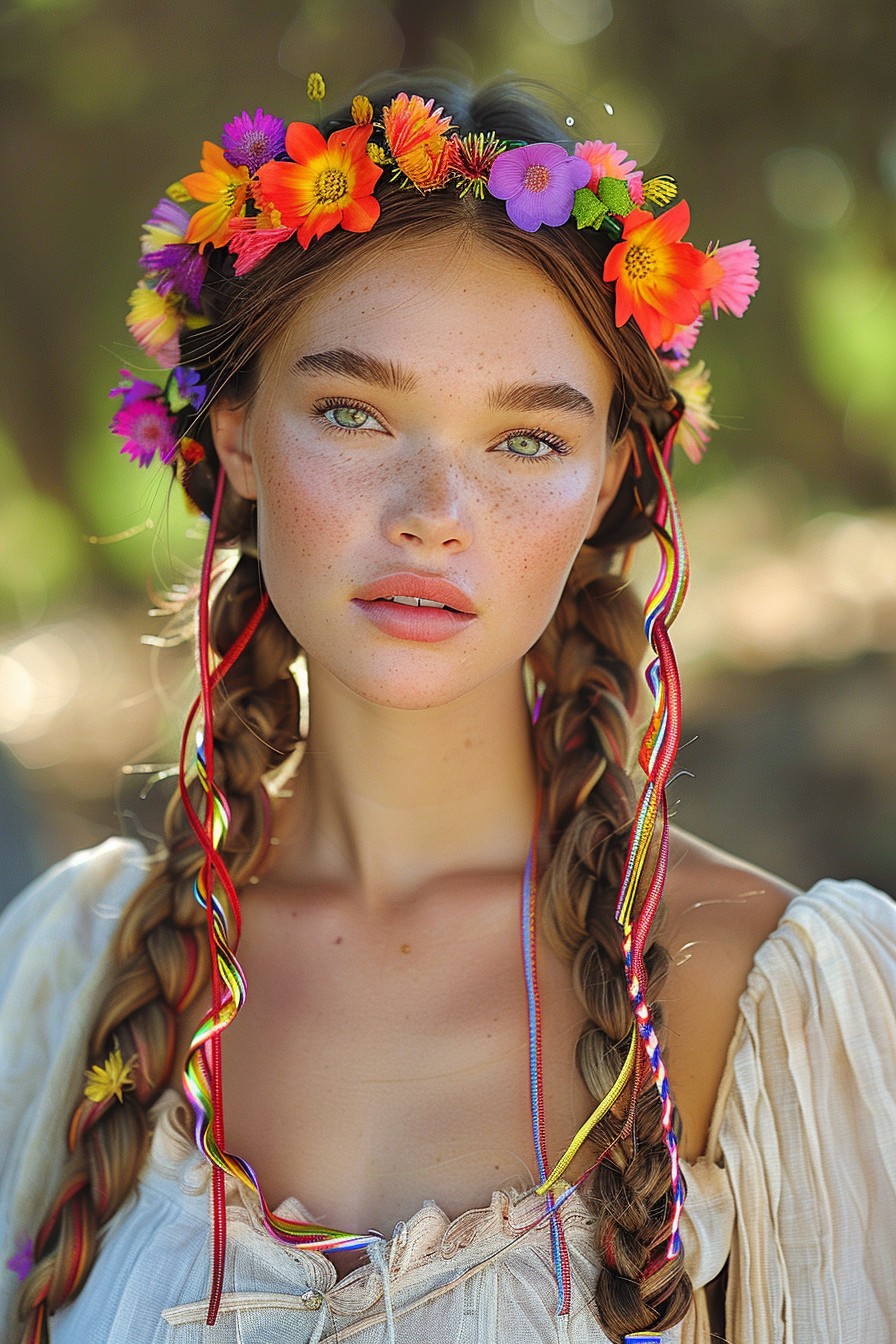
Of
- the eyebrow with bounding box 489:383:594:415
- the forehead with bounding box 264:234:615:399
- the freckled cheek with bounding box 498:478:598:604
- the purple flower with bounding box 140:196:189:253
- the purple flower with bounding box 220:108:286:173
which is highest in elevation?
the purple flower with bounding box 220:108:286:173

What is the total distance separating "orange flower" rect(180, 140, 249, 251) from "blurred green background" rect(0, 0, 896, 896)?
121 cm

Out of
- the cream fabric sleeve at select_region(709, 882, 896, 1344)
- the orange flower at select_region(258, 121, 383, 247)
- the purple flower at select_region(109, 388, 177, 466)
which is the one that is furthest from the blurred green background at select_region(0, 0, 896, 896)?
the cream fabric sleeve at select_region(709, 882, 896, 1344)

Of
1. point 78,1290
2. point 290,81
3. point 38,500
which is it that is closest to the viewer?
point 78,1290

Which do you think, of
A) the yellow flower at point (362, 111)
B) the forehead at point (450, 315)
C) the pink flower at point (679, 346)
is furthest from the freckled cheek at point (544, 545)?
the yellow flower at point (362, 111)

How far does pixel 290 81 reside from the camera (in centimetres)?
316

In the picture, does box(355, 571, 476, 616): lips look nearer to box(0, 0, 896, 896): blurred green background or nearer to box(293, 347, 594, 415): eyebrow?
box(293, 347, 594, 415): eyebrow

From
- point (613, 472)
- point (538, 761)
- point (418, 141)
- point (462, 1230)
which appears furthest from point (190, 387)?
point (462, 1230)

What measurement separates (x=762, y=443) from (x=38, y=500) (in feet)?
5.70

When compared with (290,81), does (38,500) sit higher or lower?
lower

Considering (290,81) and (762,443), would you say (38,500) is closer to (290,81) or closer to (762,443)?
(290,81)

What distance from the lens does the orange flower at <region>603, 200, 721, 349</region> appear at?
161 cm

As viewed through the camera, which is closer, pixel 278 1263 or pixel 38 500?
pixel 278 1263

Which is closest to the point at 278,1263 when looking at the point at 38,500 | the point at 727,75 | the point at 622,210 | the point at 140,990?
the point at 140,990

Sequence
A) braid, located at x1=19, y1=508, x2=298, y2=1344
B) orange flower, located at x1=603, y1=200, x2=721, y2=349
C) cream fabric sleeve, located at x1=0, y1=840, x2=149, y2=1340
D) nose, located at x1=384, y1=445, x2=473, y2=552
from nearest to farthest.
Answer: nose, located at x1=384, y1=445, x2=473, y2=552 → orange flower, located at x1=603, y1=200, x2=721, y2=349 → braid, located at x1=19, y1=508, x2=298, y2=1344 → cream fabric sleeve, located at x1=0, y1=840, x2=149, y2=1340
